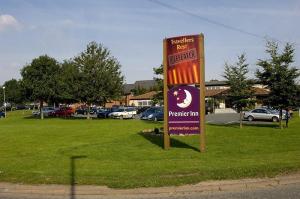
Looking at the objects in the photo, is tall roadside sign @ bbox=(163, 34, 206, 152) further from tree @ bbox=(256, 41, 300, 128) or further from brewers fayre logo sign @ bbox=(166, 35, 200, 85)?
tree @ bbox=(256, 41, 300, 128)

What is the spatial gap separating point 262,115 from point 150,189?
38518mm

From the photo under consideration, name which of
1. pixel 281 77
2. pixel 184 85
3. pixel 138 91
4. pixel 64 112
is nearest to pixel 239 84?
pixel 281 77

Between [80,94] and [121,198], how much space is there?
1699 inches

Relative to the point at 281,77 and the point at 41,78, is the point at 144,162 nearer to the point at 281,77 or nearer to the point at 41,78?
the point at 281,77

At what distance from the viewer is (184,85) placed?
16688 millimetres

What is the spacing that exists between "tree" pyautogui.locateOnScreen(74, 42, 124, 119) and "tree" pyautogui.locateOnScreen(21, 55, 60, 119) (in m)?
10.7

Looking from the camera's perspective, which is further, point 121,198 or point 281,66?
point 281,66

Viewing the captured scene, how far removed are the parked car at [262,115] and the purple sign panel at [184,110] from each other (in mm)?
30234

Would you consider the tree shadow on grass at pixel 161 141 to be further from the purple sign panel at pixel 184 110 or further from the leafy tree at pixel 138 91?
the leafy tree at pixel 138 91

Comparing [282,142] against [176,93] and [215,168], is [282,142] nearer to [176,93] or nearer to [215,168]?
[176,93]

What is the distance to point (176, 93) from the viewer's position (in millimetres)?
16750

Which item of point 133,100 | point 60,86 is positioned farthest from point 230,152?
point 133,100

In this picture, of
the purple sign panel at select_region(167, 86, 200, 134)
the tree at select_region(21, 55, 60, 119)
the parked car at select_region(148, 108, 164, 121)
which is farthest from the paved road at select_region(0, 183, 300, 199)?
the tree at select_region(21, 55, 60, 119)

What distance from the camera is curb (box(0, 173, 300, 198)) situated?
946cm
